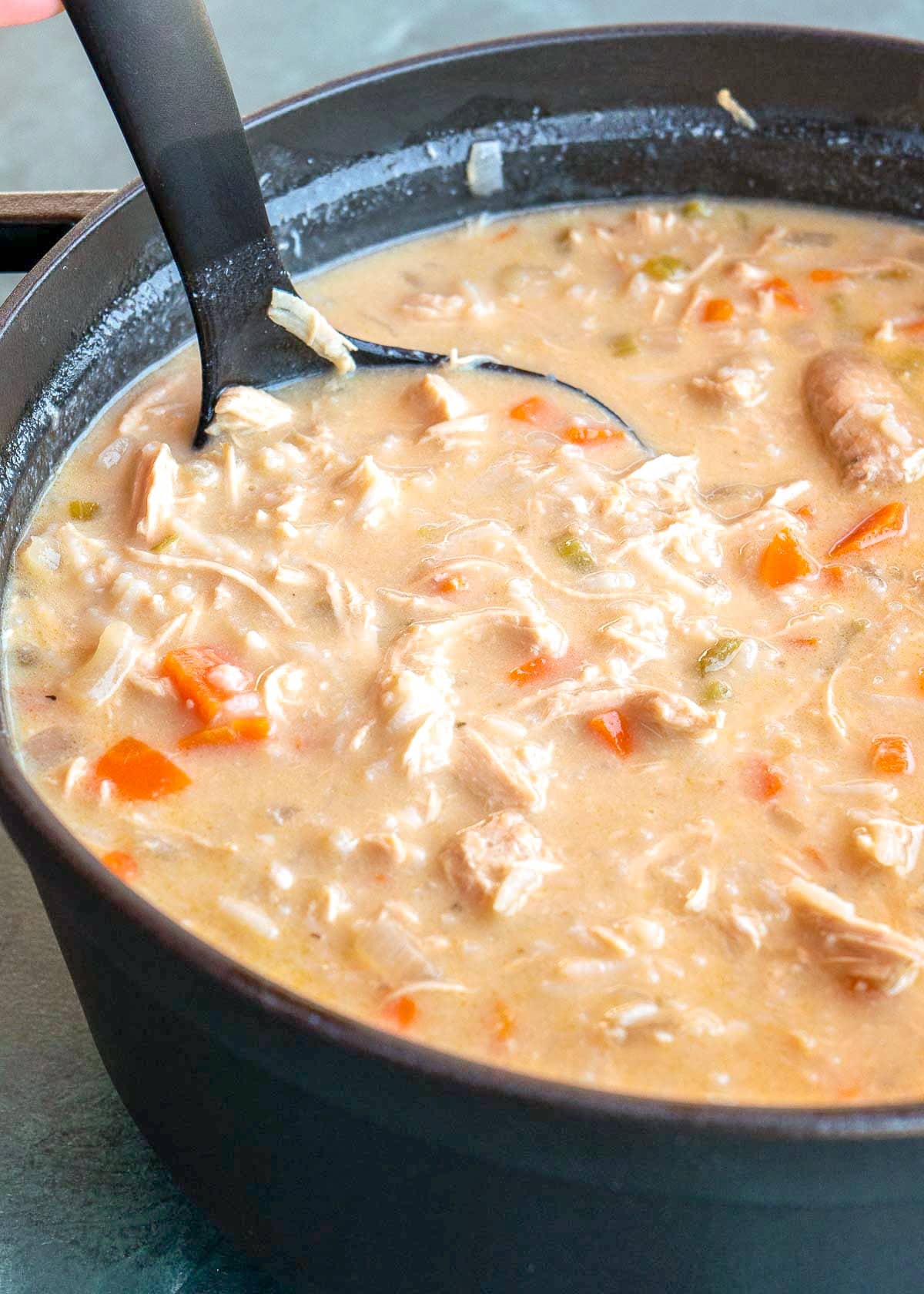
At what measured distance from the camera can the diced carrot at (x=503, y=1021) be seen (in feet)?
6.07

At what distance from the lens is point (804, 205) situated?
353cm

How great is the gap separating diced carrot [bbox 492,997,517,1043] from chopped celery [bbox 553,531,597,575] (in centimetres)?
88

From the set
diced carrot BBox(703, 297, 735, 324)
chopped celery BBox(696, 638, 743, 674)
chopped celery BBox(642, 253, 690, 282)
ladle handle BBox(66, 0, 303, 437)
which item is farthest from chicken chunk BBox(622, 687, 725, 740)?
chopped celery BBox(642, 253, 690, 282)

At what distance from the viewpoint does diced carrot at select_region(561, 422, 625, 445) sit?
2834mm

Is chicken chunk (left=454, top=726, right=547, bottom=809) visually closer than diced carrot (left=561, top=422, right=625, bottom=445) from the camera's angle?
Yes

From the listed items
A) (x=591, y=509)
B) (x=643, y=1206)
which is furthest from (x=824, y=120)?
(x=643, y=1206)

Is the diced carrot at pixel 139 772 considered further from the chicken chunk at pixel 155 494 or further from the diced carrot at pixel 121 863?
the chicken chunk at pixel 155 494

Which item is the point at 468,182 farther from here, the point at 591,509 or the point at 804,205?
the point at 591,509

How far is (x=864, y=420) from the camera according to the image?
9.14 ft

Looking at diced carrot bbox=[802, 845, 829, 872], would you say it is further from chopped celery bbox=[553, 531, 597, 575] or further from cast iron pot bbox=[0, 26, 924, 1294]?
chopped celery bbox=[553, 531, 597, 575]

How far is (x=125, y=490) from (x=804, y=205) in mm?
1778

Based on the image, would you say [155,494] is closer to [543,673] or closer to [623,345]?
[543,673]

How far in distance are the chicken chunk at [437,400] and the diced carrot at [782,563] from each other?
0.67m

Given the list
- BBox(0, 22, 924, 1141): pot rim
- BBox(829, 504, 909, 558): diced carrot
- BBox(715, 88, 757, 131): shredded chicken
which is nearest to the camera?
BBox(0, 22, 924, 1141): pot rim
